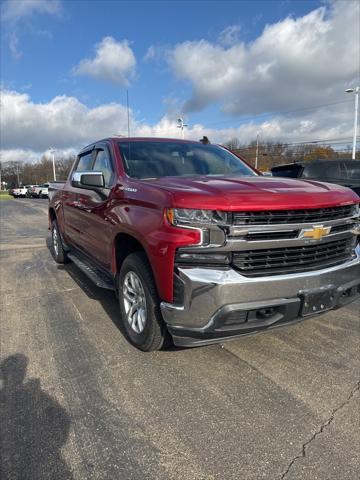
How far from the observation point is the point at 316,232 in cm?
278

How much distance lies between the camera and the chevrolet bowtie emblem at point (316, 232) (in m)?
2.72

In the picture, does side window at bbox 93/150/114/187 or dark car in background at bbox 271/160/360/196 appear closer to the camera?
side window at bbox 93/150/114/187

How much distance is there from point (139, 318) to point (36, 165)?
11123 centimetres

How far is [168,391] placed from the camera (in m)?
2.72

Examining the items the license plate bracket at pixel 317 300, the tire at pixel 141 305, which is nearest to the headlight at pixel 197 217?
the tire at pixel 141 305

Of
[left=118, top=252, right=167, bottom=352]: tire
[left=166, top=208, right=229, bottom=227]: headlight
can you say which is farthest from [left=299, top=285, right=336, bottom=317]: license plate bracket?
[left=118, top=252, right=167, bottom=352]: tire

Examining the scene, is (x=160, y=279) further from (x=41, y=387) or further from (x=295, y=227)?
(x=41, y=387)

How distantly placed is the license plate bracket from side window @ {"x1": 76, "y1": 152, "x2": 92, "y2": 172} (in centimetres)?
335

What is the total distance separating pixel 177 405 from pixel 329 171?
21.8ft

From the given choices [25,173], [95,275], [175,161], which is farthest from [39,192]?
[25,173]

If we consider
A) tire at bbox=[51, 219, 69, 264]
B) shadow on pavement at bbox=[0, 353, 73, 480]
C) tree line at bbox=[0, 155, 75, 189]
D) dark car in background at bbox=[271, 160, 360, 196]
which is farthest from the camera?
tree line at bbox=[0, 155, 75, 189]

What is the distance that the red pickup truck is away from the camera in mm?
2484

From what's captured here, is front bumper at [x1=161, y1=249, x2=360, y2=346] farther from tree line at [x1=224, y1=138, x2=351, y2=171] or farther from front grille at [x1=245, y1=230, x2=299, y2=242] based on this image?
tree line at [x1=224, y1=138, x2=351, y2=171]

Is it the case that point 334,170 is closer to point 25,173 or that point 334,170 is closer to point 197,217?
point 197,217
